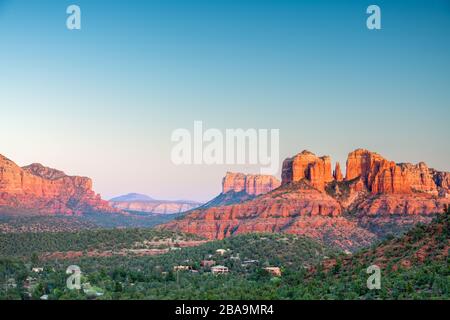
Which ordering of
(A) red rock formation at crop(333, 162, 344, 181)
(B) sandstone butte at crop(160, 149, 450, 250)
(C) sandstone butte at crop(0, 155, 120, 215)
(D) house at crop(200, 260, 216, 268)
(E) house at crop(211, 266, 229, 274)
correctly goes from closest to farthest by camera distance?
1. (E) house at crop(211, 266, 229, 274)
2. (D) house at crop(200, 260, 216, 268)
3. (B) sandstone butte at crop(160, 149, 450, 250)
4. (A) red rock formation at crop(333, 162, 344, 181)
5. (C) sandstone butte at crop(0, 155, 120, 215)

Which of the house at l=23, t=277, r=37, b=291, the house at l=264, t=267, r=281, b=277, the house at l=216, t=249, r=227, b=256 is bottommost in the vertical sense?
the house at l=23, t=277, r=37, b=291

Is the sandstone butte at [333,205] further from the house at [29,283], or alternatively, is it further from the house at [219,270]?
the house at [29,283]

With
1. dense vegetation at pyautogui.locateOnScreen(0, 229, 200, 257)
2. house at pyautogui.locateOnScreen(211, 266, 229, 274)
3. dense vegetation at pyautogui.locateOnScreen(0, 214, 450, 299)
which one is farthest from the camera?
dense vegetation at pyautogui.locateOnScreen(0, 229, 200, 257)

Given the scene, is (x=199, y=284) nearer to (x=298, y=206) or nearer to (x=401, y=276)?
(x=401, y=276)

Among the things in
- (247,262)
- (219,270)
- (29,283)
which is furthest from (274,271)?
(29,283)

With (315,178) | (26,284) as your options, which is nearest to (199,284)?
(26,284)

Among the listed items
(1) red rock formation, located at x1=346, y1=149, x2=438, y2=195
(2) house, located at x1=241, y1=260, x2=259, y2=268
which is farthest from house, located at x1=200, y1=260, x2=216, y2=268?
(1) red rock formation, located at x1=346, y1=149, x2=438, y2=195

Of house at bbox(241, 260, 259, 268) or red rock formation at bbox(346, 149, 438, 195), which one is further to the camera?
red rock formation at bbox(346, 149, 438, 195)

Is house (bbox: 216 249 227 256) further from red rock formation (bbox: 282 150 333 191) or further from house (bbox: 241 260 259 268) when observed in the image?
red rock formation (bbox: 282 150 333 191)
